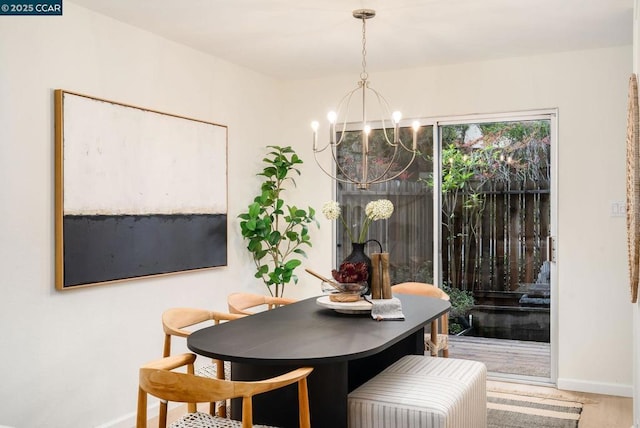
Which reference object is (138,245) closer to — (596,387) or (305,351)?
(305,351)

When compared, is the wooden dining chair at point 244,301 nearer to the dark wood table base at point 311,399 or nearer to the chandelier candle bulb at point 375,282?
the chandelier candle bulb at point 375,282

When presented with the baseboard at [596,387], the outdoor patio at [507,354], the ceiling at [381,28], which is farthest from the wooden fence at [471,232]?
the ceiling at [381,28]

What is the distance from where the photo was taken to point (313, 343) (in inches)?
101

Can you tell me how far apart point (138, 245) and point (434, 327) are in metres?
1.92

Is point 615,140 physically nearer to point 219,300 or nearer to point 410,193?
point 410,193

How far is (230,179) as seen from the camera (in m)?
4.99

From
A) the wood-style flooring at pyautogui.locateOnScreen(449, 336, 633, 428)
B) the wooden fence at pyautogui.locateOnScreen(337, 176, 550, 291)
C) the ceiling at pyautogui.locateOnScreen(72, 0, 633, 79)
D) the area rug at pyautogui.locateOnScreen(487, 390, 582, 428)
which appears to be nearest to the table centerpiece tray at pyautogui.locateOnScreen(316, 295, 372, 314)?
the area rug at pyautogui.locateOnScreen(487, 390, 582, 428)

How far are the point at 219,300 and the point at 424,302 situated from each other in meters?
1.82

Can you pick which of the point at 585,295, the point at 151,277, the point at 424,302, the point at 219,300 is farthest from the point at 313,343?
the point at 585,295

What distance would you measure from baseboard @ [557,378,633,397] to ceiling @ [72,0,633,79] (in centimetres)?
245

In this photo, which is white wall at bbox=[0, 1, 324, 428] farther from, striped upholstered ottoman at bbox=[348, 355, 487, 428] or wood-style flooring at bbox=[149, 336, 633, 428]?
striped upholstered ottoman at bbox=[348, 355, 487, 428]

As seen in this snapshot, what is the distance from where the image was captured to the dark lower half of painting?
3.57 metres

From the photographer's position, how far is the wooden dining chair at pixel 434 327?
3.92 metres

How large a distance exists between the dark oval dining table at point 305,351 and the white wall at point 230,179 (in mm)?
1145
